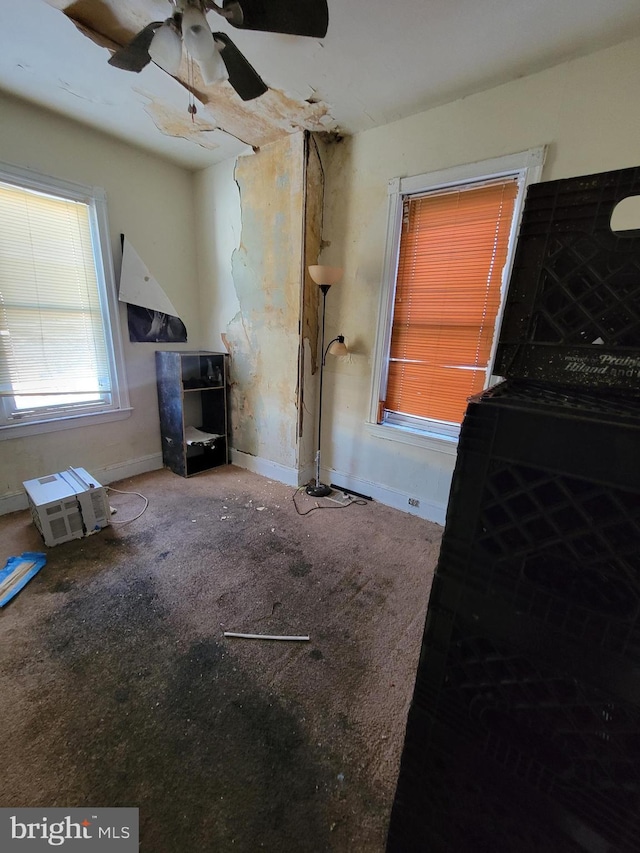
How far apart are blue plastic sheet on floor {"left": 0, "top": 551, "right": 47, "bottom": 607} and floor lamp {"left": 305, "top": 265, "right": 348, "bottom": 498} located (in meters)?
1.86

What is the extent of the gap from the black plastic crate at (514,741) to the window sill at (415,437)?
192cm

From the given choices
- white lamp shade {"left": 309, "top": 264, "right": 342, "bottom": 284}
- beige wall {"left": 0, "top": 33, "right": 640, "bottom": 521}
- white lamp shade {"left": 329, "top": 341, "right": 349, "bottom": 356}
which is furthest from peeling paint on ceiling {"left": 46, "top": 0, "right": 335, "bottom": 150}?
white lamp shade {"left": 329, "top": 341, "right": 349, "bottom": 356}

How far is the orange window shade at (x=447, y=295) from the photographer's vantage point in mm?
2152

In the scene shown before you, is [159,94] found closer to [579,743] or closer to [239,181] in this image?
[239,181]

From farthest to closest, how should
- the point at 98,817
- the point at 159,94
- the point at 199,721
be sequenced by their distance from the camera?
the point at 159,94 → the point at 199,721 → the point at 98,817

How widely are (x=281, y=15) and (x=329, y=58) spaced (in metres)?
0.60

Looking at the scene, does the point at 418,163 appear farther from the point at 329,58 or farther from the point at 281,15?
the point at 281,15

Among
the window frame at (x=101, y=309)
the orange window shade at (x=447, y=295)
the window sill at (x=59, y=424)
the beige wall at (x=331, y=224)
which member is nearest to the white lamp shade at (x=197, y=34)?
the beige wall at (x=331, y=224)

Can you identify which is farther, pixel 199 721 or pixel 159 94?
pixel 159 94

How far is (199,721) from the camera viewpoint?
123 cm

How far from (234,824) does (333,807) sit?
292mm

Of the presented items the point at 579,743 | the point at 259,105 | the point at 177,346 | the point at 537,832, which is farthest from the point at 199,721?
the point at 259,105

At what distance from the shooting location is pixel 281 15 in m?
1.32
